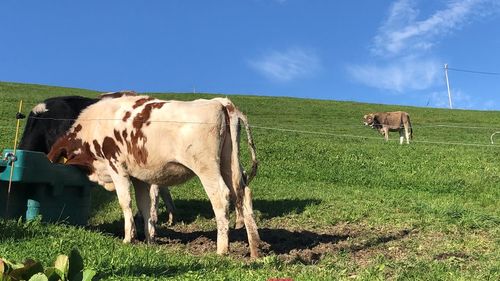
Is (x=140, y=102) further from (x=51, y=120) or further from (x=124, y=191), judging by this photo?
(x=51, y=120)

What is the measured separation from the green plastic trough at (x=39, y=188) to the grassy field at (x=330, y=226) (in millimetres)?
848

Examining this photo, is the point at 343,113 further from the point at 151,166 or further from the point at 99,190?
the point at 151,166

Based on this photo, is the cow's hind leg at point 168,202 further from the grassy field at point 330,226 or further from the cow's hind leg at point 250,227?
the cow's hind leg at point 250,227

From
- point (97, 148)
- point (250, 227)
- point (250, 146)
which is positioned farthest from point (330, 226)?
point (97, 148)

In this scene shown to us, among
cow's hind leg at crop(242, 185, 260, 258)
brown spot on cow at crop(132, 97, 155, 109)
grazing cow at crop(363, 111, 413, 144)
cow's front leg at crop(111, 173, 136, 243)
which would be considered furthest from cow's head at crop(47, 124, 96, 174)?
grazing cow at crop(363, 111, 413, 144)

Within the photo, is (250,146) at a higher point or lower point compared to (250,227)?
higher

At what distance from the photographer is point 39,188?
8906 mm

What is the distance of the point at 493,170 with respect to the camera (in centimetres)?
1495

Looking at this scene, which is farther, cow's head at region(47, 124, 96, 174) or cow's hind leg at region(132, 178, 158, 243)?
cow's head at region(47, 124, 96, 174)

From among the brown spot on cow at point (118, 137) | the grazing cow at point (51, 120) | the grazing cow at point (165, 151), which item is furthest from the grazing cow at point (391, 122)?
the brown spot on cow at point (118, 137)

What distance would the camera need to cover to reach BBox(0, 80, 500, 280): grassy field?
Answer: 6.05 meters

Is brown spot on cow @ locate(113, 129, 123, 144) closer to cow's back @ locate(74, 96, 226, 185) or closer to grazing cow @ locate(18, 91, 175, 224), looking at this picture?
cow's back @ locate(74, 96, 226, 185)

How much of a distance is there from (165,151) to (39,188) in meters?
2.45

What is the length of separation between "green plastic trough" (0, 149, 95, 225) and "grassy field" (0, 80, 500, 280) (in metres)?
0.85
